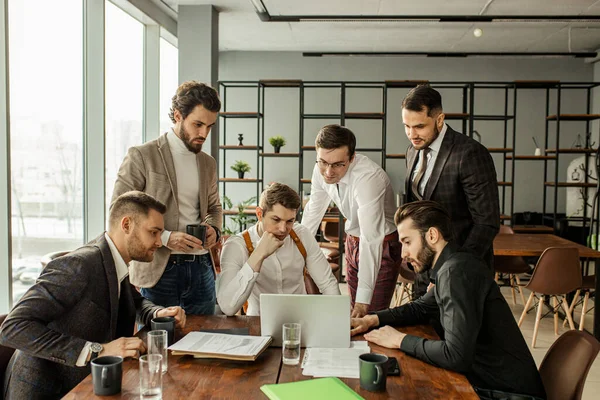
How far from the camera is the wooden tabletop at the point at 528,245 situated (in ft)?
16.2

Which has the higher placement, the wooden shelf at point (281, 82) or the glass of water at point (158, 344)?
the wooden shelf at point (281, 82)

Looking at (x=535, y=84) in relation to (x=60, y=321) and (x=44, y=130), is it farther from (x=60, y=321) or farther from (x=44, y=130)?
(x=60, y=321)

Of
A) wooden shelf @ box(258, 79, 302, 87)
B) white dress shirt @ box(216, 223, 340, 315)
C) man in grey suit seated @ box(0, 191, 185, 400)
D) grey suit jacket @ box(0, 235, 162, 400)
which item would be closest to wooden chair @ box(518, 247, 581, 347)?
white dress shirt @ box(216, 223, 340, 315)

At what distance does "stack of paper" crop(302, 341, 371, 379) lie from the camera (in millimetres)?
1720

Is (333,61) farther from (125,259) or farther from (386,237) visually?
(125,259)

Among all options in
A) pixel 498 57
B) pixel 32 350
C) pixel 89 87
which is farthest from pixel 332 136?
pixel 498 57

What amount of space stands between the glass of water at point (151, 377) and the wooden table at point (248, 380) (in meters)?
0.03

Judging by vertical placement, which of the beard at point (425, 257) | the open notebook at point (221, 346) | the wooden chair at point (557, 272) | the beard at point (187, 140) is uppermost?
the beard at point (187, 140)

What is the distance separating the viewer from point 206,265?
9.21 feet

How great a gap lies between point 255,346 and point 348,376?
0.36m

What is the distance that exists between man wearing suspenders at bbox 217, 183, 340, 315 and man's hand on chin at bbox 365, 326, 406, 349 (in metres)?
0.65

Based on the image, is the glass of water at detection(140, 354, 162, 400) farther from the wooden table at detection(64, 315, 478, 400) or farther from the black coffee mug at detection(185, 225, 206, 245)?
the black coffee mug at detection(185, 225, 206, 245)

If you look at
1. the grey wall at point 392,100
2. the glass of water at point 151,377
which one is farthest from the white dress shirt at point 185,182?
the grey wall at point 392,100

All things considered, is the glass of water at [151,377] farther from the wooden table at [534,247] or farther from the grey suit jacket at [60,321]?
the wooden table at [534,247]
